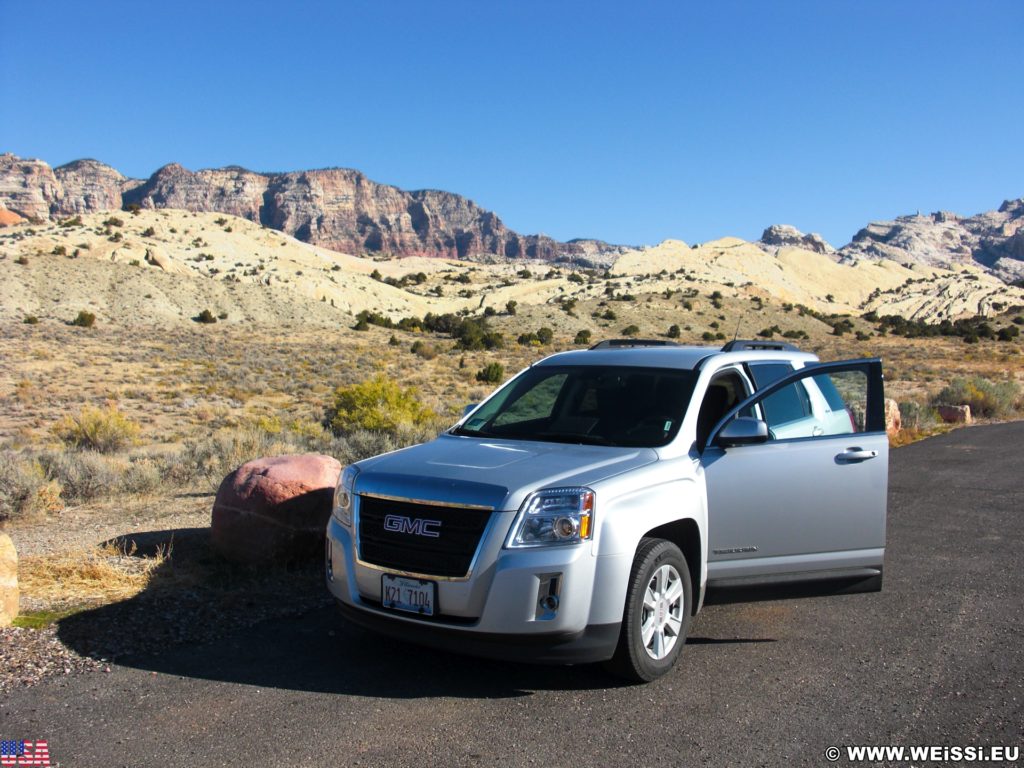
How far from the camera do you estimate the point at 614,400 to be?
6.01 meters

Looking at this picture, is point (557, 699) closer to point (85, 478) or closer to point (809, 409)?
point (809, 409)

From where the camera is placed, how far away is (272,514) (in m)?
6.98

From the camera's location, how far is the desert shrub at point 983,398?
21.5 m

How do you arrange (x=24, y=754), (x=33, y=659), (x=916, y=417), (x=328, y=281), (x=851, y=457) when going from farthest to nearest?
(x=328, y=281)
(x=916, y=417)
(x=851, y=457)
(x=33, y=659)
(x=24, y=754)

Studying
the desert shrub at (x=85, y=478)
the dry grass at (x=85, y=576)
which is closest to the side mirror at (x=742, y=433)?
the dry grass at (x=85, y=576)

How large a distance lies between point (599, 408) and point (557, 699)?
208 cm

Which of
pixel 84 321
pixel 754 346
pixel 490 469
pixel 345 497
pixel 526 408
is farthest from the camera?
pixel 84 321

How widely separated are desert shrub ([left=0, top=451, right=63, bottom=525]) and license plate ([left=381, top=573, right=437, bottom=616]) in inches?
254

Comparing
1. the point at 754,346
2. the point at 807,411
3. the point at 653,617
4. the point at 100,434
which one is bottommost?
the point at 100,434

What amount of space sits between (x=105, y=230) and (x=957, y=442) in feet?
248

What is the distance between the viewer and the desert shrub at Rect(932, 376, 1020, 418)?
21453 millimetres

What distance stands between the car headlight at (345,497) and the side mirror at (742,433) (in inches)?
87.6

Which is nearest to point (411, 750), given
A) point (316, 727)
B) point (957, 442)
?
point (316, 727)

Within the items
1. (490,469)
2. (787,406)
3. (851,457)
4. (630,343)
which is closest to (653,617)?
(490,469)
